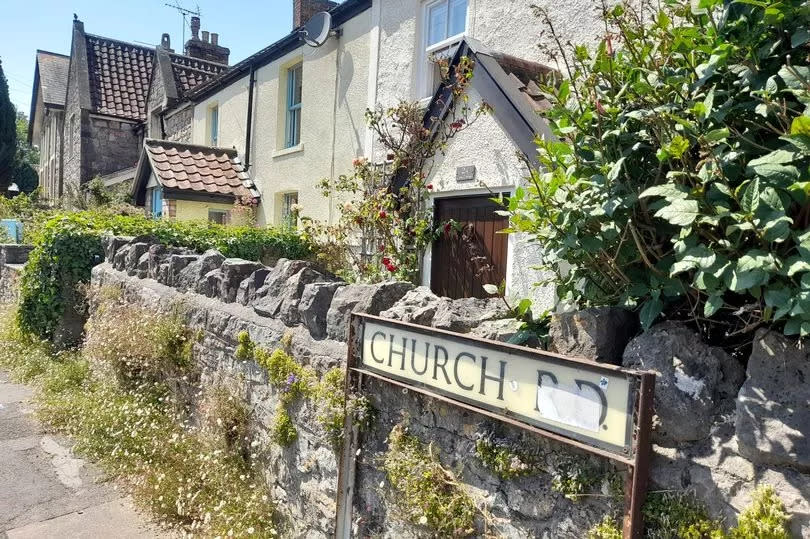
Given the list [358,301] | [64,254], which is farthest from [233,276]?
[64,254]

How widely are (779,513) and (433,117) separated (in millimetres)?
5215

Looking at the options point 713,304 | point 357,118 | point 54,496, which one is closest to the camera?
point 713,304

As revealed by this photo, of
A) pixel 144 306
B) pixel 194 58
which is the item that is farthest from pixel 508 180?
pixel 194 58

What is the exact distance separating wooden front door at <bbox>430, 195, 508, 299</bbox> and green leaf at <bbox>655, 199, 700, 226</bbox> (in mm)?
4030

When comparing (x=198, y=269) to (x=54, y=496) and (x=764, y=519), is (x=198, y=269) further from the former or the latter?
(x=764, y=519)

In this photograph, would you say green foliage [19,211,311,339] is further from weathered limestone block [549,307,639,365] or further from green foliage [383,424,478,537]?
weathered limestone block [549,307,639,365]

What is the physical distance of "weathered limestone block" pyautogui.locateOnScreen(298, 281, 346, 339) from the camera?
10.8 feet

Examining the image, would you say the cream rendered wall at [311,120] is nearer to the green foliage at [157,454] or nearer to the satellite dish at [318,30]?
the satellite dish at [318,30]

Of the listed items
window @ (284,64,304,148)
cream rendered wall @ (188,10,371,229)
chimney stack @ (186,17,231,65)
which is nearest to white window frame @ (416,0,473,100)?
cream rendered wall @ (188,10,371,229)

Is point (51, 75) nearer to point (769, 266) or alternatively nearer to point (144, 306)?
point (144, 306)

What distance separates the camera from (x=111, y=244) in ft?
23.3

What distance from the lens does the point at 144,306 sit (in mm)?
5414

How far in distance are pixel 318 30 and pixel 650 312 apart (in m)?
8.59

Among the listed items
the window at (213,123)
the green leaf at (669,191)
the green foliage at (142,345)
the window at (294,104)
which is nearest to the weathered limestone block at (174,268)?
the green foliage at (142,345)
